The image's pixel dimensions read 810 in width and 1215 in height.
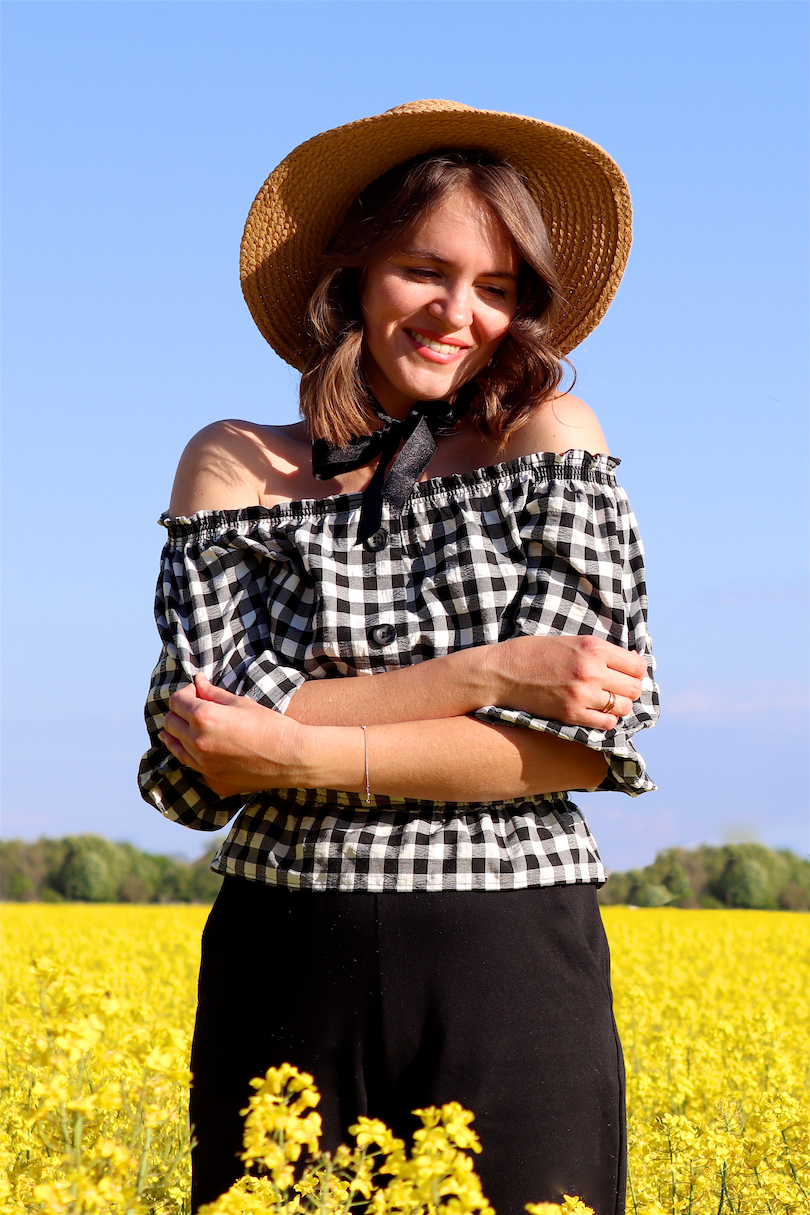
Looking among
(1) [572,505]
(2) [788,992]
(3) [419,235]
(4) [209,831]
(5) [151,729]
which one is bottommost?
(2) [788,992]

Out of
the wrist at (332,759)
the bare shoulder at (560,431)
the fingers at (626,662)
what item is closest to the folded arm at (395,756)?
the wrist at (332,759)

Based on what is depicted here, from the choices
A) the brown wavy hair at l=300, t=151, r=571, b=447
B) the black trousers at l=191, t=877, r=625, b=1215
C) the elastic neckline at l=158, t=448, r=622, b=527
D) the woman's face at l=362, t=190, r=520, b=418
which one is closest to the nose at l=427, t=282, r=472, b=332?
the woman's face at l=362, t=190, r=520, b=418

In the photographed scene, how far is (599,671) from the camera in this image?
169 cm

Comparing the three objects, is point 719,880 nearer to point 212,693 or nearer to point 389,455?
point 389,455

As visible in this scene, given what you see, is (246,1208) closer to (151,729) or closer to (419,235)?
(151,729)

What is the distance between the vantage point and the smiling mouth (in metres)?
1.96

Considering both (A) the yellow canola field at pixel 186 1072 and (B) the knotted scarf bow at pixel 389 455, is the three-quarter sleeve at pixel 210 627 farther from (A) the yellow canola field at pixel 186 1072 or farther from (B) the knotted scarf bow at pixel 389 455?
(A) the yellow canola field at pixel 186 1072

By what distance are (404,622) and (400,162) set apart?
3.02ft

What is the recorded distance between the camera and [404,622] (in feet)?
5.99

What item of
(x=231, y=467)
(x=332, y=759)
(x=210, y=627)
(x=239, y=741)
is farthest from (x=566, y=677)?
(x=231, y=467)

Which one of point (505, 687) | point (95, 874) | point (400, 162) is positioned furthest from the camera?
point (95, 874)

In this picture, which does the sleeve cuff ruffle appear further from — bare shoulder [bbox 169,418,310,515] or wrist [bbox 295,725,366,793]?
bare shoulder [bbox 169,418,310,515]

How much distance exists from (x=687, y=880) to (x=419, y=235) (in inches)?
62.5

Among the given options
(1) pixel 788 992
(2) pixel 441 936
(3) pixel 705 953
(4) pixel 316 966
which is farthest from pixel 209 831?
(3) pixel 705 953
